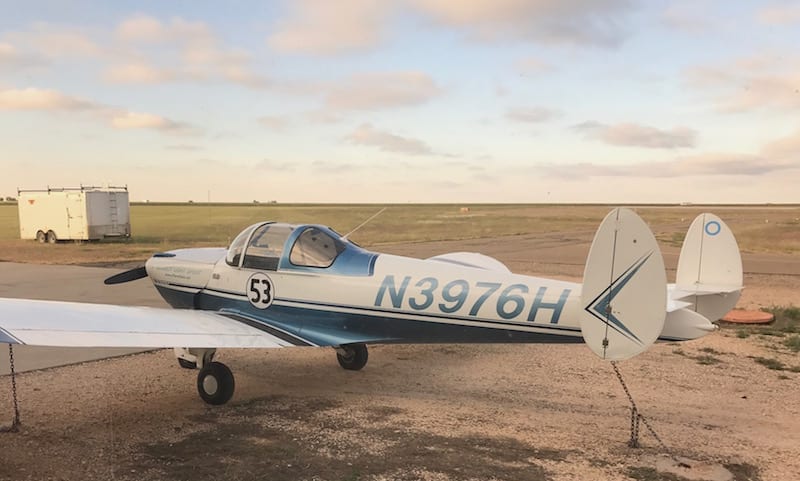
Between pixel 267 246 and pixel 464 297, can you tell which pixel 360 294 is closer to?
pixel 464 297

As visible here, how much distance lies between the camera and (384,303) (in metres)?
6.87

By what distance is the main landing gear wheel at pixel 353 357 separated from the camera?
8.70 m

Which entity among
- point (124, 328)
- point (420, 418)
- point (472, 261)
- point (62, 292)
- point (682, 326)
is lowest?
point (420, 418)

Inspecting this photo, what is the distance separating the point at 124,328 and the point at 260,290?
1.79 meters

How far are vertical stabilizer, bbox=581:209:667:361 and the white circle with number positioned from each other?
13.7 feet

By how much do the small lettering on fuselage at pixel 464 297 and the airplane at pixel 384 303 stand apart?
13mm

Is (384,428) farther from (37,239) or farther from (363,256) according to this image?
(37,239)

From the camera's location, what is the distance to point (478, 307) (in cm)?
637

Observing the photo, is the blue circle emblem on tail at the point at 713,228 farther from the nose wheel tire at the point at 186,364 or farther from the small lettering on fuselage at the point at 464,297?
the nose wheel tire at the point at 186,364

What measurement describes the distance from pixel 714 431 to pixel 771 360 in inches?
146

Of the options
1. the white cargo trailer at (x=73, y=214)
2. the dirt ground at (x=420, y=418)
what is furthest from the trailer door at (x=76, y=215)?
the dirt ground at (x=420, y=418)

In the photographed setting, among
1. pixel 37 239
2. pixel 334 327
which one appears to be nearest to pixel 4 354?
pixel 334 327

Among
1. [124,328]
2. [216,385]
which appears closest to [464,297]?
[216,385]

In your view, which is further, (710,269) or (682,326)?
(710,269)
